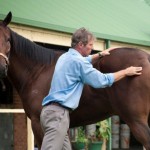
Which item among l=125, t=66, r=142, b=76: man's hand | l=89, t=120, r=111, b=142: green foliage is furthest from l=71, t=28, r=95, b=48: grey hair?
l=89, t=120, r=111, b=142: green foliage

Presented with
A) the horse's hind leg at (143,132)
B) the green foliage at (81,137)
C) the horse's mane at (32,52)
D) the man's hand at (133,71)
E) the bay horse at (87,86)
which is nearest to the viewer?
the man's hand at (133,71)

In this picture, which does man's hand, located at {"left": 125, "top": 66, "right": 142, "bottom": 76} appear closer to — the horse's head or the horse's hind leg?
the horse's hind leg

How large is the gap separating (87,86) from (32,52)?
870 mm

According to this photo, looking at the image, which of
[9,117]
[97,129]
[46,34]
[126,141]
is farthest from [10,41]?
[126,141]

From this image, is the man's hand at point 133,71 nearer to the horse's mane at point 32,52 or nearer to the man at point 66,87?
the man at point 66,87

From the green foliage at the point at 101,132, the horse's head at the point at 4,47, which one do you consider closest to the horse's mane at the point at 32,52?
the horse's head at the point at 4,47

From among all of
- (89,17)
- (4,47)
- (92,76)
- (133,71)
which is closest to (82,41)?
(92,76)

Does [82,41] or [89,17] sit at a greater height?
[89,17]

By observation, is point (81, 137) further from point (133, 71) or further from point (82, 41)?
point (82, 41)

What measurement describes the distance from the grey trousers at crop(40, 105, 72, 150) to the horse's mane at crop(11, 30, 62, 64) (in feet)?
4.51

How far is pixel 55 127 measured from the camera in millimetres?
4020

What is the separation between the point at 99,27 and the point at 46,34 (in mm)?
1939

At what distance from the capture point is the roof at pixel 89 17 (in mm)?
7324

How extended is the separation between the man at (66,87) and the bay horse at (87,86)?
24.1 inches
